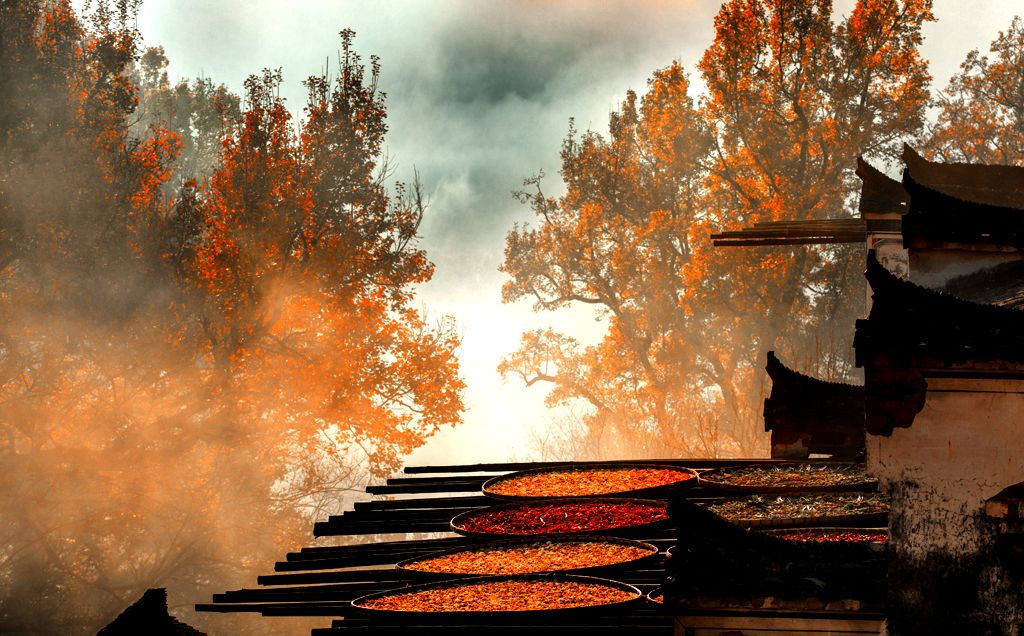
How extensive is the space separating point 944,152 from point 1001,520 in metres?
24.5

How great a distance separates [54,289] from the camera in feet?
60.2

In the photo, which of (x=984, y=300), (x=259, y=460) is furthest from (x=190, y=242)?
(x=984, y=300)

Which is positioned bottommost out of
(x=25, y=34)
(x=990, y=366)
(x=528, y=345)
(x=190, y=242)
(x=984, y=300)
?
(x=990, y=366)

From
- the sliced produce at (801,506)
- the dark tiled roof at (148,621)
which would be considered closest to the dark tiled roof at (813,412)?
the sliced produce at (801,506)

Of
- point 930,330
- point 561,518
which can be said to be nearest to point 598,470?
point 561,518

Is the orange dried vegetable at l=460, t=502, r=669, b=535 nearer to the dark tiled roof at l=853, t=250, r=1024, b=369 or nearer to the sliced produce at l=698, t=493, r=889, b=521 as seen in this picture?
the sliced produce at l=698, t=493, r=889, b=521

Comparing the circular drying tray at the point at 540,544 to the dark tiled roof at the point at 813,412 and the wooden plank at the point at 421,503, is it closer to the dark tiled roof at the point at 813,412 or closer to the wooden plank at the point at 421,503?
the wooden plank at the point at 421,503

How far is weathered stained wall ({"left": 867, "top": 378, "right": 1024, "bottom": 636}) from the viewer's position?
10.8 feet

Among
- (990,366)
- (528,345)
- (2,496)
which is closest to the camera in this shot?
(990,366)

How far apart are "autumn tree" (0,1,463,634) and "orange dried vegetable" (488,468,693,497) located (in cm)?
1520

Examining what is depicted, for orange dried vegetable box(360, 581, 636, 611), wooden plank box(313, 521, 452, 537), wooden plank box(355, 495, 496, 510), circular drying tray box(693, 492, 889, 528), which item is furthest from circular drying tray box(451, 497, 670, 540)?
orange dried vegetable box(360, 581, 636, 611)

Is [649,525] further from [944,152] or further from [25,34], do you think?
[944,152]

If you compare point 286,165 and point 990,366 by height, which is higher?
point 286,165

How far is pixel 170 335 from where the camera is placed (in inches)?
778
